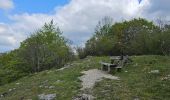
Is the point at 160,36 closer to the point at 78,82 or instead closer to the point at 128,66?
the point at 128,66

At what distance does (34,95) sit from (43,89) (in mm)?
1840

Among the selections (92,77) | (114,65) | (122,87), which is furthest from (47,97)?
(114,65)

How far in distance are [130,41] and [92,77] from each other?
1114 inches

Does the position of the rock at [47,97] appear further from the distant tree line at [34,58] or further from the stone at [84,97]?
the distant tree line at [34,58]

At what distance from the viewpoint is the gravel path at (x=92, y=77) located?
2642 centimetres

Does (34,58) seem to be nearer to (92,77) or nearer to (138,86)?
(92,77)

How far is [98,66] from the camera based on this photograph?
36812 mm

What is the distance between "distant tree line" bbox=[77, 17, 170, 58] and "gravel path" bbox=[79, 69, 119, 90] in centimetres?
1704

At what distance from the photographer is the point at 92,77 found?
1160 inches

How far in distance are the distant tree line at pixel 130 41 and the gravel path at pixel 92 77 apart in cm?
1704

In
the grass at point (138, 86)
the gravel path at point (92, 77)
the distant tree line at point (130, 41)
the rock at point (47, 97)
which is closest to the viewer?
the grass at point (138, 86)

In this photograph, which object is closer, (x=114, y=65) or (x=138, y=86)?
(x=138, y=86)

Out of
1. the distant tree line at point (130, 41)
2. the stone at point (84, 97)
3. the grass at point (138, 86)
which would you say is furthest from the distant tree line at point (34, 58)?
the stone at point (84, 97)

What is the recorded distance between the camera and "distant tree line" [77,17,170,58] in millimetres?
47950
